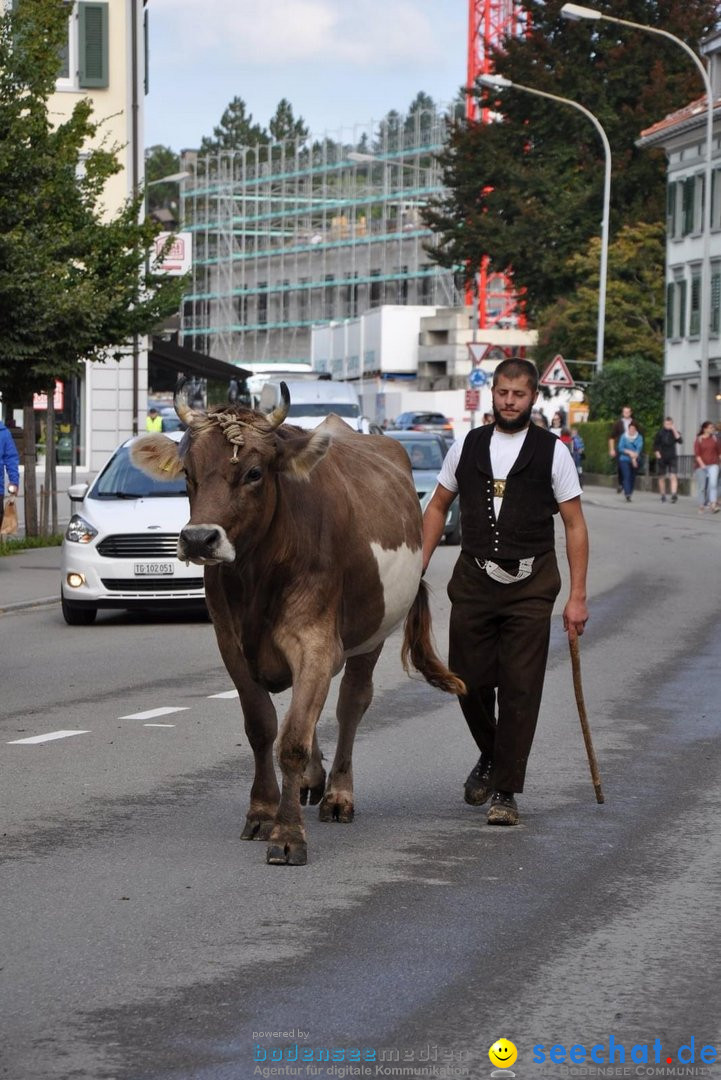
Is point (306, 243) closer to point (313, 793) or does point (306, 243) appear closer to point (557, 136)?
point (557, 136)

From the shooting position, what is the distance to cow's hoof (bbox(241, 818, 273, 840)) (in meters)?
8.49

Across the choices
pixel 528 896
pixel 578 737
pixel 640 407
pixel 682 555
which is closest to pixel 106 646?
pixel 578 737

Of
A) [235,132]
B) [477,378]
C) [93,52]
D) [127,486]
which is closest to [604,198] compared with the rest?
[477,378]

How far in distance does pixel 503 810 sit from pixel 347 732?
77 cm

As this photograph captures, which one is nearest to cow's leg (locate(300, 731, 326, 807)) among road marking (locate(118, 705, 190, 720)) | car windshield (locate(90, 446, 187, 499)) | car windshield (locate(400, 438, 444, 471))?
road marking (locate(118, 705, 190, 720))

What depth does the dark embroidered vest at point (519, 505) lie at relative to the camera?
8.86 metres

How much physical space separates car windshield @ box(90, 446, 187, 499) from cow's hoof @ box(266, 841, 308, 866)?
12321 mm

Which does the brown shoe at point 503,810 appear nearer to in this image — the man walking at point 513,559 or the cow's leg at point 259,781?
the man walking at point 513,559

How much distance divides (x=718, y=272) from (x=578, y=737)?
172 ft

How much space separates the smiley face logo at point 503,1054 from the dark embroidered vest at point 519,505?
369cm

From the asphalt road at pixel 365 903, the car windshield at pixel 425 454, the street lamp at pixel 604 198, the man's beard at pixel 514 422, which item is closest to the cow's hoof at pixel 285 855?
the asphalt road at pixel 365 903

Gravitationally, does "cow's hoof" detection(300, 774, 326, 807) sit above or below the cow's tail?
below

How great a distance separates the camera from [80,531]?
1959 cm

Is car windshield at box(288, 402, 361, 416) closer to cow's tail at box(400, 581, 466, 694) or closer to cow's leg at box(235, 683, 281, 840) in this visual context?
cow's tail at box(400, 581, 466, 694)
